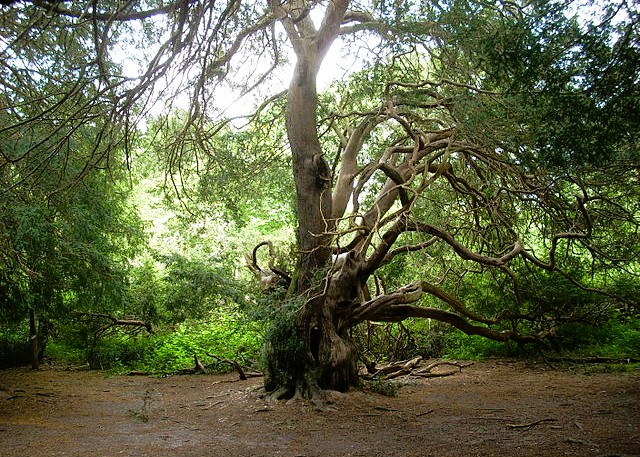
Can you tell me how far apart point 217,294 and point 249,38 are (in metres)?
5.97

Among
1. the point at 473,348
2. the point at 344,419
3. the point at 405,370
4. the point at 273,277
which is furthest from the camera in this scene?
the point at 473,348

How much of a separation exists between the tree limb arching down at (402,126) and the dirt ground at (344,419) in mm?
831

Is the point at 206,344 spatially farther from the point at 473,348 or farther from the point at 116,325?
the point at 473,348

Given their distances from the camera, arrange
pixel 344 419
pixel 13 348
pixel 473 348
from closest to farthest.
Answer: pixel 344 419
pixel 13 348
pixel 473 348

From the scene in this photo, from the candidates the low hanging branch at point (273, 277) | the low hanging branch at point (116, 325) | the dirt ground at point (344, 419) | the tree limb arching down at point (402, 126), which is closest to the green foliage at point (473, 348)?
the tree limb arching down at point (402, 126)

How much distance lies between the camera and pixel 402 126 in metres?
8.72

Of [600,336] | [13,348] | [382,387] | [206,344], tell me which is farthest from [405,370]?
[13,348]

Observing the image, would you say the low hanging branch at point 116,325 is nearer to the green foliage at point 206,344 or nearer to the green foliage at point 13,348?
the green foliage at point 206,344

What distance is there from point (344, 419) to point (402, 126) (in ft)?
13.9

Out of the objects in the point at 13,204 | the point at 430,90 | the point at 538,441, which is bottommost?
the point at 538,441

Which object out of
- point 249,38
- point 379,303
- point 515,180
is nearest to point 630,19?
point 515,180

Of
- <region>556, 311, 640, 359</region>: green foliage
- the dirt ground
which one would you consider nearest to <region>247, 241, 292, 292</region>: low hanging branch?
the dirt ground

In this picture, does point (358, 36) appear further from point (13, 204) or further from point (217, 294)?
point (217, 294)

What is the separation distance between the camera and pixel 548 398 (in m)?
7.89
